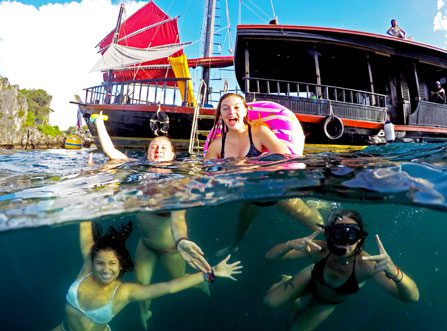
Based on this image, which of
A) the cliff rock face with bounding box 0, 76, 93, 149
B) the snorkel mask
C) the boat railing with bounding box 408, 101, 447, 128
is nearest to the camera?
the snorkel mask

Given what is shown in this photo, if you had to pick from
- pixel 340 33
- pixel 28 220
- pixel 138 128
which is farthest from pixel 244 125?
pixel 340 33

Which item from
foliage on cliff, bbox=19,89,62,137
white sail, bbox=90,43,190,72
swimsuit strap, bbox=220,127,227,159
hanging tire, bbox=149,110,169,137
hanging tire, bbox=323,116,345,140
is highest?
foliage on cliff, bbox=19,89,62,137

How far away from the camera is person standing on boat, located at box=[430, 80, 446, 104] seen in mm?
11805

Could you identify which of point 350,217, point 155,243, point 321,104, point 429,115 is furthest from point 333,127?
point 155,243

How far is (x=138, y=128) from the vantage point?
33.8ft

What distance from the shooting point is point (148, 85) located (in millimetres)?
10969

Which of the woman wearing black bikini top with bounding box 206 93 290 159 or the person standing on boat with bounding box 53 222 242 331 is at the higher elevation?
the woman wearing black bikini top with bounding box 206 93 290 159

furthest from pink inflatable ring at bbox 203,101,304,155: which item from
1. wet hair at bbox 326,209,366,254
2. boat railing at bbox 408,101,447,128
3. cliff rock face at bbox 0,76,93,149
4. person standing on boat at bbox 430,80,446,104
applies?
cliff rock face at bbox 0,76,93,149

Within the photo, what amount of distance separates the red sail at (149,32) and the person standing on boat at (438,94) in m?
24.1

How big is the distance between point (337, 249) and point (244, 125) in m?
2.01

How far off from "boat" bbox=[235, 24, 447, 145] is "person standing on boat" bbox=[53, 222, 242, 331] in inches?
254

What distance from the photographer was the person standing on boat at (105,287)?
3555 mm

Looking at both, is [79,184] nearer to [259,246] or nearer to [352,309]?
[259,246]

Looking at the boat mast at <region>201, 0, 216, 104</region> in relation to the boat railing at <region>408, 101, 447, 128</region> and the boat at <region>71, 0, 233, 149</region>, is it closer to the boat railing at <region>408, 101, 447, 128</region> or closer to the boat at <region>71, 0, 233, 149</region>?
the boat at <region>71, 0, 233, 149</region>
